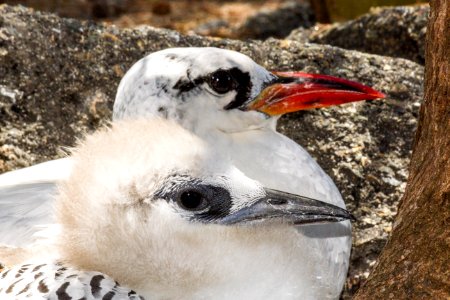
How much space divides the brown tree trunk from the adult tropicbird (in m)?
0.35

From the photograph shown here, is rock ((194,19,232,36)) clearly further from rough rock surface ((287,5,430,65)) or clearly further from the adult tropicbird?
the adult tropicbird

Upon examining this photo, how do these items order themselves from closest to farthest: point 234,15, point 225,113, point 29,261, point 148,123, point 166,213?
point 166,213 → point 148,123 → point 29,261 → point 225,113 → point 234,15

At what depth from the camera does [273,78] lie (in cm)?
363

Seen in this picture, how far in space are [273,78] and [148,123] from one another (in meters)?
0.73

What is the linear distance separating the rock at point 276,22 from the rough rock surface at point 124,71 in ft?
13.1

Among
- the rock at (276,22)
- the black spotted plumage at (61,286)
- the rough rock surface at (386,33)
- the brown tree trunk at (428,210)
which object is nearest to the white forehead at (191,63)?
the brown tree trunk at (428,210)

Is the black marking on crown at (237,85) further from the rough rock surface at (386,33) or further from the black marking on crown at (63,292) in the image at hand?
the rough rock surface at (386,33)

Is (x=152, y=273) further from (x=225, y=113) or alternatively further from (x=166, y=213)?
(x=225, y=113)

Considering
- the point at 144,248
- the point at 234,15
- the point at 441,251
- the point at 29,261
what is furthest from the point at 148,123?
the point at 234,15

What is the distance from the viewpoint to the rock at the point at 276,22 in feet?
28.8

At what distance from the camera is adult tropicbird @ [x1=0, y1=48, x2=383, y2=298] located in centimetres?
347

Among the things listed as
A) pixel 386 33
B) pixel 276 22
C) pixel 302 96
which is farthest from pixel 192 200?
pixel 276 22

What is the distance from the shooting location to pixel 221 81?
3535mm

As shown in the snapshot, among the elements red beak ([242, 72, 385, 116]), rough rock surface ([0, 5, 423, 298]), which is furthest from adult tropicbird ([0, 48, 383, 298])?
rough rock surface ([0, 5, 423, 298])
